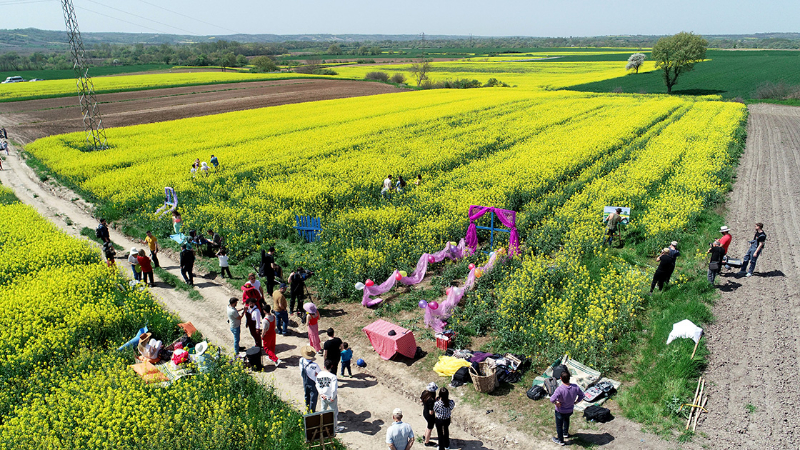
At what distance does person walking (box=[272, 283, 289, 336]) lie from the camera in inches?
455

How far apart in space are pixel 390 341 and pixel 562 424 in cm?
409

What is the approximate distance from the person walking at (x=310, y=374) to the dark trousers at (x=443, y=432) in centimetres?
249

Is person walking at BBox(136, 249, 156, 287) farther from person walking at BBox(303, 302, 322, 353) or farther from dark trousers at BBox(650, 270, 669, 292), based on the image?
dark trousers at BBox(650, 270, 669, 292)

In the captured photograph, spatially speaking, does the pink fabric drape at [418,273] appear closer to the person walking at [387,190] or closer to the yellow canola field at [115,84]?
the person walking at [387,190]

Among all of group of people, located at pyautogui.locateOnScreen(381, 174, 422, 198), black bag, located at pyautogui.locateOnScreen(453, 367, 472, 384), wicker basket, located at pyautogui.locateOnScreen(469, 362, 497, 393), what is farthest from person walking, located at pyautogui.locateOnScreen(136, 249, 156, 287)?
wicker basket, located at pyautogui.locateOnScreen(469, 362, 497, 393)

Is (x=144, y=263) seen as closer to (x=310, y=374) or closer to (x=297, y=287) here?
(x=297, y=287)

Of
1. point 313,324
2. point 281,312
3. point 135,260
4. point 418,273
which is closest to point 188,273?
point 135,260

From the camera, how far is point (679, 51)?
6150 cm

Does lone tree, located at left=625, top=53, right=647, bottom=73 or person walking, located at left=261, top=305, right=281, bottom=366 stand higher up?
lone tree, located at left=625, top=53, right=647, bottom=73

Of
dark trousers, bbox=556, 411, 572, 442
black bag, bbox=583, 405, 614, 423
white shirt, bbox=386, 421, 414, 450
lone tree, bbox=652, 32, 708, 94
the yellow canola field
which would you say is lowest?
black bag, bbox=583, 405, 614, 423

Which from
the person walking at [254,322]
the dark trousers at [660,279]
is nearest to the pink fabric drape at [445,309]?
the person walking at [254,322]

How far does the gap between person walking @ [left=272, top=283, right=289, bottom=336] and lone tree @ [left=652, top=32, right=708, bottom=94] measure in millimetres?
68628

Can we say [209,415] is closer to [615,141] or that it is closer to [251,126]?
[615,141]

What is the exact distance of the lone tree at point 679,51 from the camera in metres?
61.3
